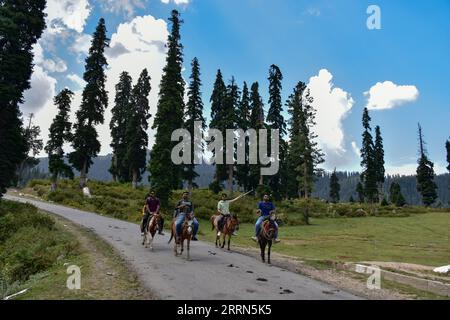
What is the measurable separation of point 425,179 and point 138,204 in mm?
65411

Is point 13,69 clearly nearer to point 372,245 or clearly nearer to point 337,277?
point 337,277

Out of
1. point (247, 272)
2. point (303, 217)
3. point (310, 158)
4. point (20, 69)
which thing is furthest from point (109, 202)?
point (247, 272)

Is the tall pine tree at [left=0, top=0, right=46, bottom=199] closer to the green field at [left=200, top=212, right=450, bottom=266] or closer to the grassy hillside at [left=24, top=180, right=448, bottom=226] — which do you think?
the grassy hillside at [left=24, top=180, right=448, bottom=226]

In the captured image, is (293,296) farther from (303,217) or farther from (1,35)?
(303,217)

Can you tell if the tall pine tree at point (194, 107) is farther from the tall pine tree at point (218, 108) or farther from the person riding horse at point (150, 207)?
the person riding horse at point (150, 207)

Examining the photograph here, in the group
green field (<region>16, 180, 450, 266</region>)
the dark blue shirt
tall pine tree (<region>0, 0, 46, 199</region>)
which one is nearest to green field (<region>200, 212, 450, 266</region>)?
green field (<region>16, 180, 450, 266</region>)

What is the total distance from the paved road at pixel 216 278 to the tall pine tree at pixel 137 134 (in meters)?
39.0

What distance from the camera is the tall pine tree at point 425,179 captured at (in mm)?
78144

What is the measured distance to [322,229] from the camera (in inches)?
1543

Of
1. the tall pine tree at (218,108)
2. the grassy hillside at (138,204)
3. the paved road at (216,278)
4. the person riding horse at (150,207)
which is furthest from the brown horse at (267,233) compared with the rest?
the tall pine tree at (218,108)

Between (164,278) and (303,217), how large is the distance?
35692 mm

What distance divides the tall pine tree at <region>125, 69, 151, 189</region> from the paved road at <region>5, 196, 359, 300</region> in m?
39.0

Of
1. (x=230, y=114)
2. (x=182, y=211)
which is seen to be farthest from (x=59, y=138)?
(x=182, y=211)

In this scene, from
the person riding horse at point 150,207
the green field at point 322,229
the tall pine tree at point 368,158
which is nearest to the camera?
the person riding horse at point 150,207
